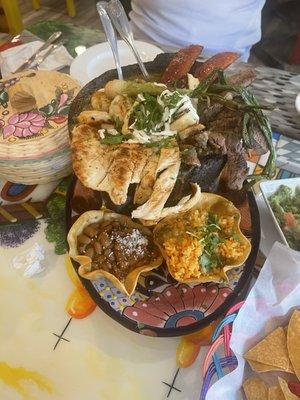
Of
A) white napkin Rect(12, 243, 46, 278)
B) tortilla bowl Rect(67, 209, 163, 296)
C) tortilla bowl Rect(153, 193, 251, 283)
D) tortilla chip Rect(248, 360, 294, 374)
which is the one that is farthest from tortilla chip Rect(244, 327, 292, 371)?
white napkin Rect(12, 243, 46, 278)

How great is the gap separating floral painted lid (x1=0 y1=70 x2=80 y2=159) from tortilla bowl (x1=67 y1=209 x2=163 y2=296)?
196 millimetres

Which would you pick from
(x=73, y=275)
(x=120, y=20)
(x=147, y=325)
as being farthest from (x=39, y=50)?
(x=147, y=325)

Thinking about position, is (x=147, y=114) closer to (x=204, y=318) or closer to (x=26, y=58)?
(x=204, y=318)

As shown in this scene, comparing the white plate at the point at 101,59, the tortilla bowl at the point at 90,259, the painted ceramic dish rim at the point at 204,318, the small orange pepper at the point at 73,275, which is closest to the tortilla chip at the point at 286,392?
the painted ceramic dish rim at the point at 204,318

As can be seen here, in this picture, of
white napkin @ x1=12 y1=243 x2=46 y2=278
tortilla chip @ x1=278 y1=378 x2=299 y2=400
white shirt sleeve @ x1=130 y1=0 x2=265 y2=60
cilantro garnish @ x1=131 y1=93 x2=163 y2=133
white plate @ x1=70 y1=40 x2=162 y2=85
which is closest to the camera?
tortilla chip @ x1=278 y1=378 x2=299 y2=400

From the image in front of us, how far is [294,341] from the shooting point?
2.59 feet

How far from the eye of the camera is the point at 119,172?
0.80 m

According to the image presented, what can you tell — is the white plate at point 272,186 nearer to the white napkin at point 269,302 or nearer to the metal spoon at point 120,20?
the white napkin at point 269,302

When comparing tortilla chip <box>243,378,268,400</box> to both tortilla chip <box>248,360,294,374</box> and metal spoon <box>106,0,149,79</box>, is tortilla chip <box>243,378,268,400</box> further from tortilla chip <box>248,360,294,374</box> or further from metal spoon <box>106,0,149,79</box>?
metal spoon <box>106,0,149,79</box>

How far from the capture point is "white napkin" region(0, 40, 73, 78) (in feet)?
4.41

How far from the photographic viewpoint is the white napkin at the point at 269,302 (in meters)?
0.80

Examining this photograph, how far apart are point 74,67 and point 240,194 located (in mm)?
669

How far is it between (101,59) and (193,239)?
0.76m

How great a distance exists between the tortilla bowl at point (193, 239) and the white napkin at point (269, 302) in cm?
6
